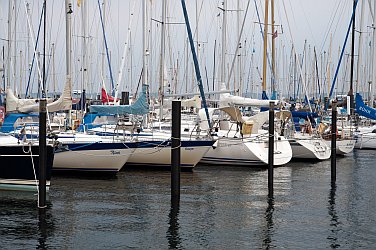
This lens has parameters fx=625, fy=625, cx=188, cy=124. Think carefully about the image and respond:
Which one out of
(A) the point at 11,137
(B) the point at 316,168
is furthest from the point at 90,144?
(B) the point at 316,168

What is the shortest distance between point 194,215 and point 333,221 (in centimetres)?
369

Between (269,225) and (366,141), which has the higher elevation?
(366,141)

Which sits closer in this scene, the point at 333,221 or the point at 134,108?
the point at 333,221

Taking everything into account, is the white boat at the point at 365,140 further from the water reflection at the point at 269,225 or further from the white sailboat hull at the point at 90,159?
the water reflection at the point at 269,225

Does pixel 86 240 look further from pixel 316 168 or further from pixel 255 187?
pixel 316 168

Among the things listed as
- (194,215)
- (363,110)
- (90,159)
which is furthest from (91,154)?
(363,110)

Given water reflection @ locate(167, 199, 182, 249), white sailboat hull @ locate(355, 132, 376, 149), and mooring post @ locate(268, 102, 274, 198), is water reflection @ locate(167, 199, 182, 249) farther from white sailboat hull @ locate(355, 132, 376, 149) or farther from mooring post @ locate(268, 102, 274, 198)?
white sailboat hull @ locate(355, 132, 376, 149)

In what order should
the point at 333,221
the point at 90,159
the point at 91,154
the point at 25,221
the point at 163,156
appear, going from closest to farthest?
the point at 25,221 → the point at 333,221 → the point at 91,154 → the point at 90,159 → the point at 163,156

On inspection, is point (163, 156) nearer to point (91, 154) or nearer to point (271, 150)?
point (91, 154)

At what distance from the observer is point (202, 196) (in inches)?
789

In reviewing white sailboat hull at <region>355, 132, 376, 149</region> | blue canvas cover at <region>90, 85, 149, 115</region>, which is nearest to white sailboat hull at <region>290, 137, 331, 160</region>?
white sailboat hull at <region>355, 132, 376, 149</region>

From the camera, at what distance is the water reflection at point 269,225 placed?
14120 mm

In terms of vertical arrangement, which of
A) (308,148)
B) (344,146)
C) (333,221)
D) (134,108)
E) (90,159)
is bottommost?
(333,221)

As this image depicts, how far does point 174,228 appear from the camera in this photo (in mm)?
15406
